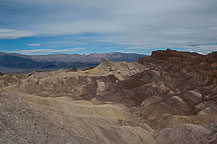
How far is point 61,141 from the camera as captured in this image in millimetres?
10008

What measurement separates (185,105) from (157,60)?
42956 mm

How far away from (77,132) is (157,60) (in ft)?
216

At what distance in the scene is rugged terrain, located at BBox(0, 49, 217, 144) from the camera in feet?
34.8

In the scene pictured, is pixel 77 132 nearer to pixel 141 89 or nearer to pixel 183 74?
pixel 141 89

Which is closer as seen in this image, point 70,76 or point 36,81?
point 36,81

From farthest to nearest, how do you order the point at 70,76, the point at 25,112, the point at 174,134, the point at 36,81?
the point at 70,76 < the point at 36,81 < the point at 174,134 < the point at 25,112

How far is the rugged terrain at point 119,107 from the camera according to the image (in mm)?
10594

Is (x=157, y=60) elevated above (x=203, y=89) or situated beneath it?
elevated above

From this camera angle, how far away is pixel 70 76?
5238 centimetres

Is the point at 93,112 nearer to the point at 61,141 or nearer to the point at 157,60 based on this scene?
the point at 61,141

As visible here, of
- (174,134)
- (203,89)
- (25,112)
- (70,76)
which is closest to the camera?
(25,112)

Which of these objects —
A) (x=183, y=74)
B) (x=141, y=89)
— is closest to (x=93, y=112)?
(x=141, y=89)

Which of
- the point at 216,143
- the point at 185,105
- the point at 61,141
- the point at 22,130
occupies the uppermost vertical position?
the point at 22,130

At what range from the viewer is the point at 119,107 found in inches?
1112
